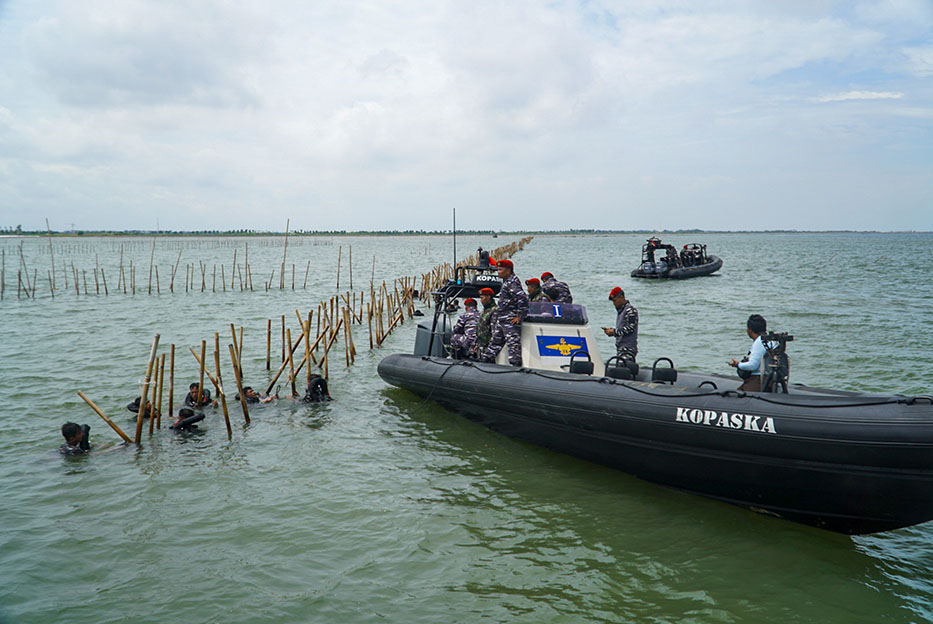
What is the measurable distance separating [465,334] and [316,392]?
8.98 ft

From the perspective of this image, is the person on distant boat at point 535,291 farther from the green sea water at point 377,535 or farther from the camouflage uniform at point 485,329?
the green sea water at point 377,535

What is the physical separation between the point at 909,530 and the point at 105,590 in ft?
24.1

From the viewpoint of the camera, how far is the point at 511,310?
8.50m

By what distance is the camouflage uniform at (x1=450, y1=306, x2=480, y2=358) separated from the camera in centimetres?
950

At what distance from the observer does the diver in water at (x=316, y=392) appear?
33.3 feet

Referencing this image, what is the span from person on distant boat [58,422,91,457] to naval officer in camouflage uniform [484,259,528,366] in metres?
5.50

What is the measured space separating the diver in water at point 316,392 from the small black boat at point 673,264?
102 ft

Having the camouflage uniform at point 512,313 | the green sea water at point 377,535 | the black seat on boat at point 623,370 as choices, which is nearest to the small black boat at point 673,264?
the green sea water at point 377,535

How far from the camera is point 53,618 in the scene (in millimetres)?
4586

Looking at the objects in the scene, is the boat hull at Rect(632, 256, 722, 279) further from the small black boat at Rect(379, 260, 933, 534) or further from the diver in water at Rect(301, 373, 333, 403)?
the diver in water at Rect(301, 373, 333, 403)

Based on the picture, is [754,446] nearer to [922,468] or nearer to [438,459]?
[922,468]

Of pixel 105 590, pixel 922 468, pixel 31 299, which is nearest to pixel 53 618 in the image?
pixel 105 590

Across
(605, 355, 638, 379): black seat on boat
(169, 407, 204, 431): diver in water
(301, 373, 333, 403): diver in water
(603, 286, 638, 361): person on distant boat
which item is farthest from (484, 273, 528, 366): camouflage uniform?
(169, 407, 204, 431): diver in water

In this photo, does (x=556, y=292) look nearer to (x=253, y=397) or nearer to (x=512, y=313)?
(x=512, y=313)
